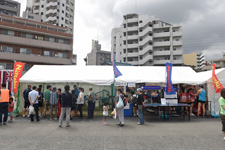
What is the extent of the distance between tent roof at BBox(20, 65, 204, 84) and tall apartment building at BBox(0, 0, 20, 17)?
50.4m

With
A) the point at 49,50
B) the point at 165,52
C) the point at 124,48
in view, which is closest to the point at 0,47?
the point at 49,50

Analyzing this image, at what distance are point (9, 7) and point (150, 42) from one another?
45469 millimetres

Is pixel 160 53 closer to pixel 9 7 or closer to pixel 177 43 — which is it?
pixel 177 43

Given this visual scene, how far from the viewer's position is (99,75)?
32.1 ft

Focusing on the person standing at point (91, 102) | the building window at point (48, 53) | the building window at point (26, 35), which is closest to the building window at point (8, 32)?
the building window at point (26, 35)

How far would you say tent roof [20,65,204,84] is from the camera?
9203 millimetres

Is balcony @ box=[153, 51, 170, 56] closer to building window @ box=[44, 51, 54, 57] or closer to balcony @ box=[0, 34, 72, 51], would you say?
balcony @ box=[0, 34, 72, 51]

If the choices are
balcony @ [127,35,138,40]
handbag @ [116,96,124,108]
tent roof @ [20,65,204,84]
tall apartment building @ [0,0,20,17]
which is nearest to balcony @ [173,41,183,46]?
balcony @ [127,35,138,40]

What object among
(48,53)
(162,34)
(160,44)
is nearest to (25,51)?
(48,53)

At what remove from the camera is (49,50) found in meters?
33.8

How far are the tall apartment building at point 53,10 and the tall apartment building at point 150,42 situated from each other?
21706 millimetres

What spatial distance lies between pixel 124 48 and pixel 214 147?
46.5 meters

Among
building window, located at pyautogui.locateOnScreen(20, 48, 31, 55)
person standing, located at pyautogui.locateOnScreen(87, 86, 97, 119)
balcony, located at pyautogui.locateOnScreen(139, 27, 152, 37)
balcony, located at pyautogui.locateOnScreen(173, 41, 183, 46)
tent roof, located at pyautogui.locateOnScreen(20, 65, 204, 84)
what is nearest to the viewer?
person standing, located at pyautogui.locateOnScreen(87, 86, 97, 119)

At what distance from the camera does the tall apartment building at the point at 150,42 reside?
145 feet
